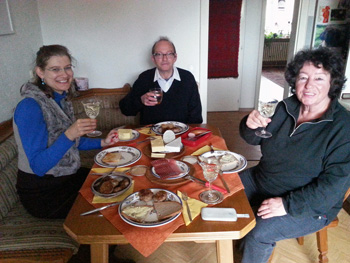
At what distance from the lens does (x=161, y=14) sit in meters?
2.89

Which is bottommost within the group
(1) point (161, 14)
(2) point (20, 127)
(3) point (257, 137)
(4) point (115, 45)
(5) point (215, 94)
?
(5) point (215, 94)

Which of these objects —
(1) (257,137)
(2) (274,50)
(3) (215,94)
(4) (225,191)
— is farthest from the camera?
(2) (274,50)

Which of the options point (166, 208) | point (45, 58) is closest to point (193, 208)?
point (166, 208)

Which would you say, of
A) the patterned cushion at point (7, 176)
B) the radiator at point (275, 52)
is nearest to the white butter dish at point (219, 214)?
the patterned cushion at point (7, 176)

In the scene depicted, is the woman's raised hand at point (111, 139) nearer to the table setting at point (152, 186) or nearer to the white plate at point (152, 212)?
the table setting at point (152, 186)

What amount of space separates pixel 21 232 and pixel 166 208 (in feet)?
2.92

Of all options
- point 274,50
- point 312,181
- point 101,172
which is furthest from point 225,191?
point 274,50

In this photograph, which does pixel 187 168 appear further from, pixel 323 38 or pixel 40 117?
pixel 323 38

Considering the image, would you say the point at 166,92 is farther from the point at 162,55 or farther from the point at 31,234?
the point at 31,234

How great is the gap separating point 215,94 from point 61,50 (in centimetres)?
372

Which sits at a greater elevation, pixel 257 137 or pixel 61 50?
pixel 61 50

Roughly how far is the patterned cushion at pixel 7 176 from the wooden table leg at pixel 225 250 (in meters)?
1.26

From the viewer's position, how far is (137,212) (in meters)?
1.11

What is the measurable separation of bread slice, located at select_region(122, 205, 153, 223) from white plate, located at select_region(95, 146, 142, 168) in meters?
0.41
